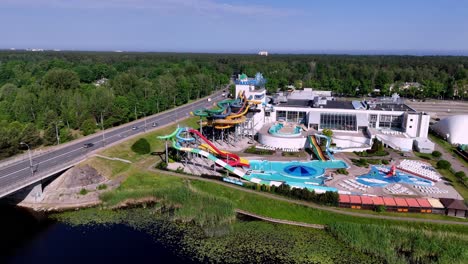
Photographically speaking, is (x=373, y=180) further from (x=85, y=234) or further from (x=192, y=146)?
(x=85, y=234)

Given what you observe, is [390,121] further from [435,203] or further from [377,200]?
[377,200]

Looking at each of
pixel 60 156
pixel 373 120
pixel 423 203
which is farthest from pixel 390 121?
pixel 60 156

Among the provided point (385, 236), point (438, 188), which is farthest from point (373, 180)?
point (385, 236)

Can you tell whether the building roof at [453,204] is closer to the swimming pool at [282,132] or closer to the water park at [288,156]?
the water park at [288,156]

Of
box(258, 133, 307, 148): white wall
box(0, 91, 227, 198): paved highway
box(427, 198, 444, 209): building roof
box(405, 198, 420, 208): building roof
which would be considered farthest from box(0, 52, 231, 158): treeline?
box(427, 198, 444, 209): building roof

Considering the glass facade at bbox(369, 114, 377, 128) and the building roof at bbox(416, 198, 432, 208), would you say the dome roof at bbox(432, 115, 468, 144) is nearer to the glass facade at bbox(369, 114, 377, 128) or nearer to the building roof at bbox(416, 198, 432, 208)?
the glass facade at bbox(369, 114, 377, 128)

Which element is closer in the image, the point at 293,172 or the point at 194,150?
the point at 293,172
